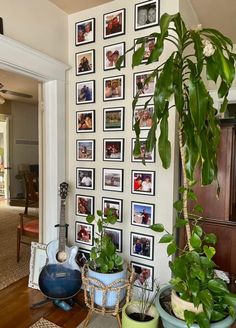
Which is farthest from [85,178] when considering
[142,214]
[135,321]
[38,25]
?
[38,25]

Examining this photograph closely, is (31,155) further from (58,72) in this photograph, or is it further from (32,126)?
(58,72)

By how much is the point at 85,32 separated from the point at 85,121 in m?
0.81

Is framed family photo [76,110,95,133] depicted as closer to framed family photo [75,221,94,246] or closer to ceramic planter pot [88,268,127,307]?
framed family photo [75,221,94,246]

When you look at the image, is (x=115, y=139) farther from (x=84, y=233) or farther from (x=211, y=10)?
(x=211, y=10)

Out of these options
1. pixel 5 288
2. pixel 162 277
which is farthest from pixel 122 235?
pixel 5 288

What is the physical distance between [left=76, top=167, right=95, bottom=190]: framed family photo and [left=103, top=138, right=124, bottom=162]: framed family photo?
0.21m

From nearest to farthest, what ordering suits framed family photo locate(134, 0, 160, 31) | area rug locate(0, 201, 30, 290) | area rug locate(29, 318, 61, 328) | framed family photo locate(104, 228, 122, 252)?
area rug locate(29, 318, 61, 328) → framed family photo locate(134, 0, 160, 31) → framed family photo locate(104, 228, 122, 252) → area rug locate(0, 201, 30, 290)

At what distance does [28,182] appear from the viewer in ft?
16.1

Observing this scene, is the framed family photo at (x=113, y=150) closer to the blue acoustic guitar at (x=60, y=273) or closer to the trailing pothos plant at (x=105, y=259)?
the trailing pothos plant at (x=105, y=259)

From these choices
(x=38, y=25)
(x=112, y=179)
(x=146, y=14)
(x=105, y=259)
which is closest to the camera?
(x=105, y=259)

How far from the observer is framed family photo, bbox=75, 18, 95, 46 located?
2285mm

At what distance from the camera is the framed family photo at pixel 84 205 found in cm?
236

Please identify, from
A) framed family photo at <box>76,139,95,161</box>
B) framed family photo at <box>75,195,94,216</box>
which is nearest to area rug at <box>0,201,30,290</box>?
framed family photo at <box>75,195,94,216</box>

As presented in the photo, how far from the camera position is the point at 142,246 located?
2.08 m
